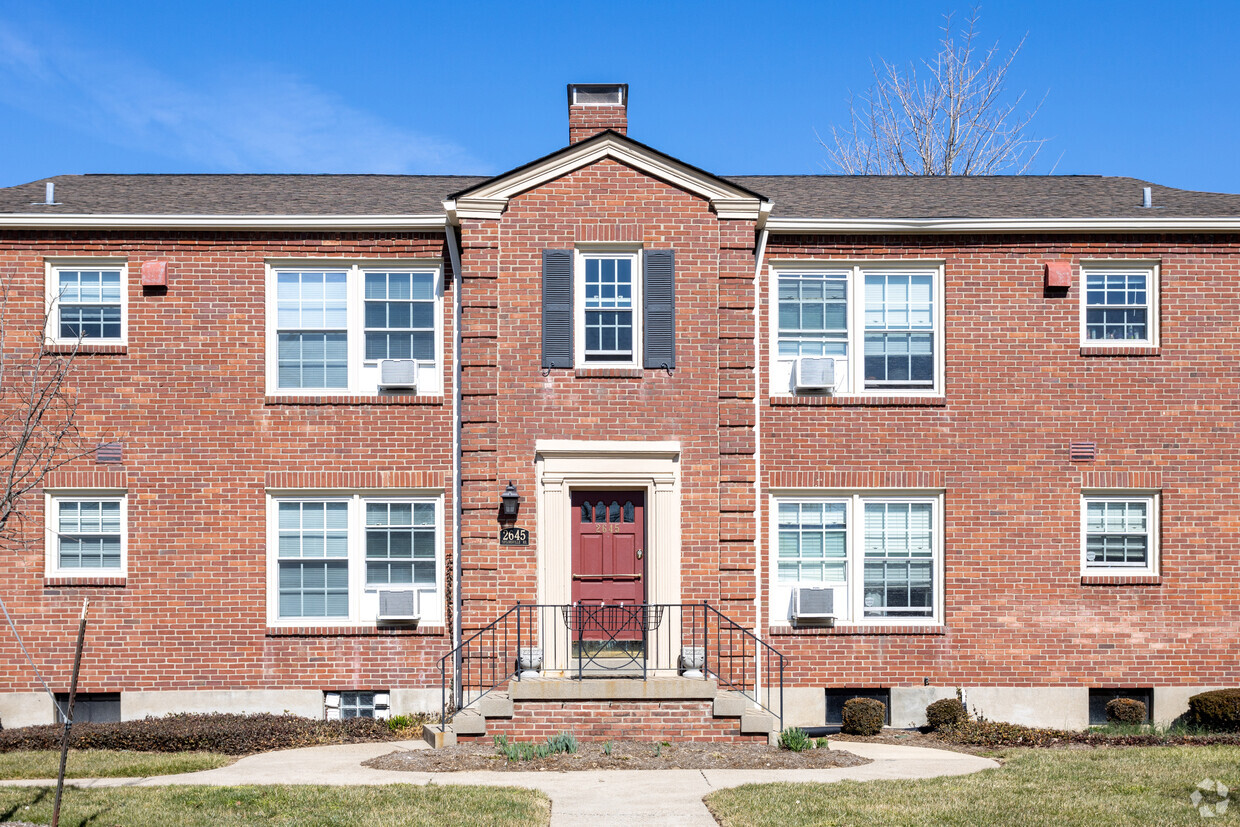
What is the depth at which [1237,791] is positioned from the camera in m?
9.93

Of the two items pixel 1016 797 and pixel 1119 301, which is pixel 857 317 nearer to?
pixel 1119 301

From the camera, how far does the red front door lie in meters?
13.7

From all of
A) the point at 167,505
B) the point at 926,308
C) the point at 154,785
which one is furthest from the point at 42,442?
the point at 926,308

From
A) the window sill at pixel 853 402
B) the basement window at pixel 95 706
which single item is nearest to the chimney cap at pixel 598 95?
the window sill at pixel 853 402

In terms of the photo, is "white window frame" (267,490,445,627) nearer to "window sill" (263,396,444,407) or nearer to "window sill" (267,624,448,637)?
"window sill" (267,624,448,637)

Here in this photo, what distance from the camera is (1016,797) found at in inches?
388

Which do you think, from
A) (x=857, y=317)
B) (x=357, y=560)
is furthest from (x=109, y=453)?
(x=857, y=317)

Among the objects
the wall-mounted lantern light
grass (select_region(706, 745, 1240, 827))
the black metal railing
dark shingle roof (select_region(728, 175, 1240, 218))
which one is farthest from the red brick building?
grass (select_region(706, 745, 1240, 827))

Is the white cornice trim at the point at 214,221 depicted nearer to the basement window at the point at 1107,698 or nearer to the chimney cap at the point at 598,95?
the chimney cap at the point at 598,95

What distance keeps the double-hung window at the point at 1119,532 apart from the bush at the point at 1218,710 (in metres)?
1.63

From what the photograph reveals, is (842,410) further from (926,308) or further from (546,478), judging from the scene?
(546,478)

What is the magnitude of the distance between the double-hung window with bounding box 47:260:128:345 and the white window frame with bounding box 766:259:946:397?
26.7 ft

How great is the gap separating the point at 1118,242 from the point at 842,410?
4.13 metres

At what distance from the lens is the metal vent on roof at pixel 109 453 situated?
46.9ft
